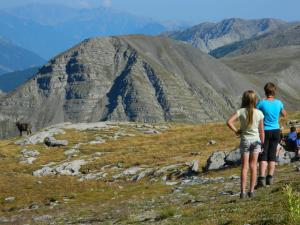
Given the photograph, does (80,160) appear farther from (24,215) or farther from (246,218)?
(246,218)

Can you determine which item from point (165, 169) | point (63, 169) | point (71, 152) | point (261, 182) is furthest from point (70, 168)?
point (261, 182)

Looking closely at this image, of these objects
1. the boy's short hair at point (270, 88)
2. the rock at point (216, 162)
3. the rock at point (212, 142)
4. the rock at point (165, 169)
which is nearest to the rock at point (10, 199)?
the rock at point (165, 169)

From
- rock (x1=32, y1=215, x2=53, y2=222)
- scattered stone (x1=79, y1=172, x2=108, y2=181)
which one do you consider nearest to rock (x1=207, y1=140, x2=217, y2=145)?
scattered stone (x1=79, y1=172, x2=108, y2=181)

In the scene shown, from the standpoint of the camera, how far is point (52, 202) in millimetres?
29688

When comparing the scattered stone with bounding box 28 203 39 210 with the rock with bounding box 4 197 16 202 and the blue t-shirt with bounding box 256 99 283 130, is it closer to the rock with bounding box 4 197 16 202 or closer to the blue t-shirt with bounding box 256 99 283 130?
the rock with bounding box 4 197 16 202

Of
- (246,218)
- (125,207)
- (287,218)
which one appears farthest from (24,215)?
(287,218)

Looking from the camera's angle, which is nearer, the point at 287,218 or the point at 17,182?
the point at 287,218

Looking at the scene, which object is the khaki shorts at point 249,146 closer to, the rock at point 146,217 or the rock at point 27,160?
the rock at point 146,217

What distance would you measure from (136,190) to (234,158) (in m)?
8.02

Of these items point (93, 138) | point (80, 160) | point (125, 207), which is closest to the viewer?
point (125, 207)

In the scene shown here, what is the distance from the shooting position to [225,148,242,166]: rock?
1414 inches

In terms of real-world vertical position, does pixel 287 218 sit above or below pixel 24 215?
above

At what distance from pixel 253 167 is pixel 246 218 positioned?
14.3 ft

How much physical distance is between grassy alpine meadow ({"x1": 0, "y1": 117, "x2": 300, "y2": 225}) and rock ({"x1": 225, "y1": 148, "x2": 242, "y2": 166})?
157cm
